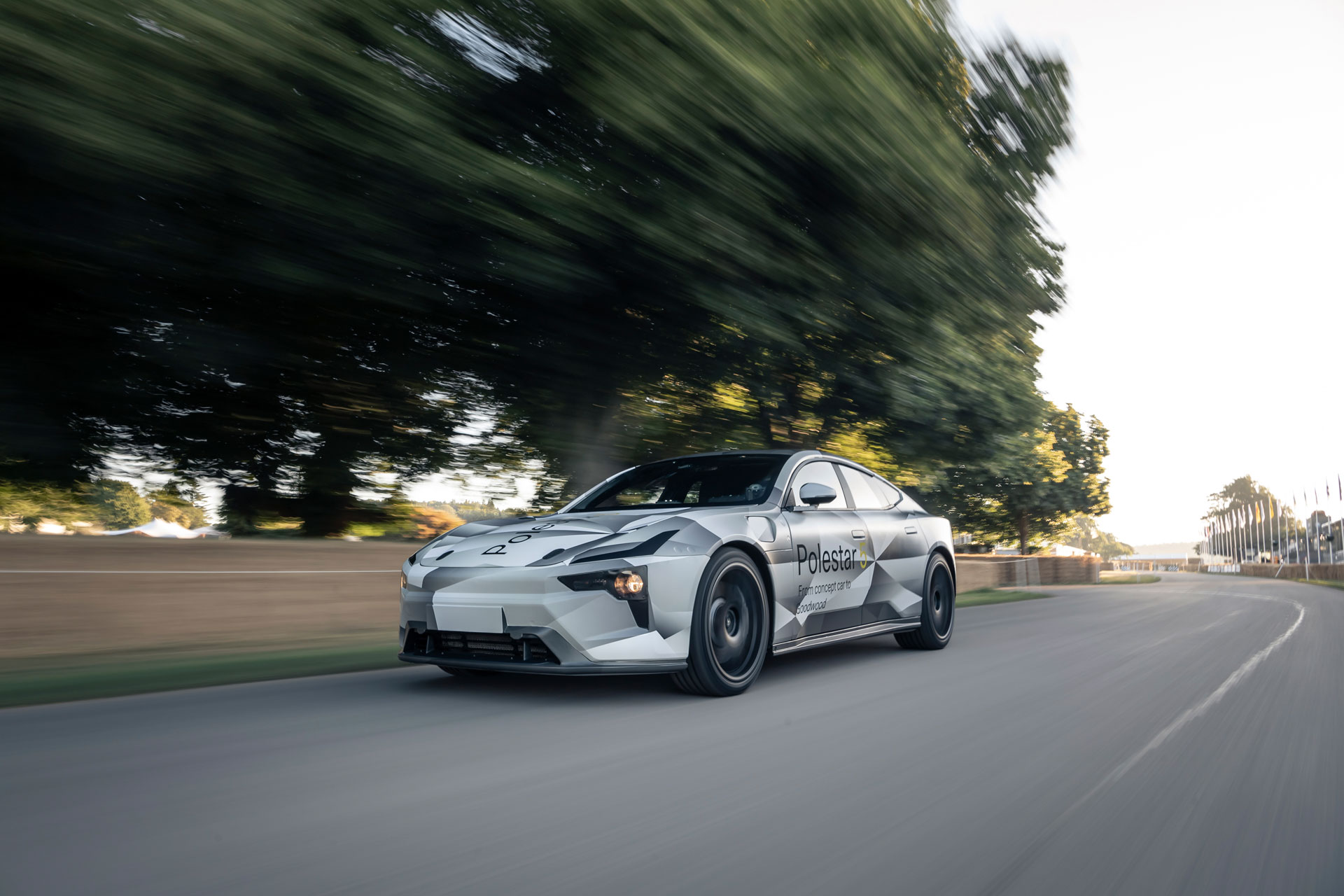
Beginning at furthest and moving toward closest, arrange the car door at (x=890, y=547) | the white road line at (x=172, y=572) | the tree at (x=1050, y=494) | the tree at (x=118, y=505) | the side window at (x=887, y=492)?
the tree at (x=1050, y=494), the tree at (x=118, y=505), the side window at (x=887, y=492), the car door at (x=890, y=547), the white road line at (x=172, y=572)

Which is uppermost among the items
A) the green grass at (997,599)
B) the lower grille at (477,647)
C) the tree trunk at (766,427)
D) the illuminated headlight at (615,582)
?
the tree trunk at (766,427)

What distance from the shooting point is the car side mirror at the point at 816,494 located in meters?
6.39

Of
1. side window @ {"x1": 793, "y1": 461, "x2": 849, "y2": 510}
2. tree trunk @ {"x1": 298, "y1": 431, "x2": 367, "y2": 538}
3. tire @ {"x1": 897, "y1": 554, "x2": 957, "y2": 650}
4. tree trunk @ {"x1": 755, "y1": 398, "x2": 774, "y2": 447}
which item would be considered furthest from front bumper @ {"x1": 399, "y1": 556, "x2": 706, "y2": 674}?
tree trunk @ {"x1": 755, "y1": 398, "x2": 774, "y2": 447}

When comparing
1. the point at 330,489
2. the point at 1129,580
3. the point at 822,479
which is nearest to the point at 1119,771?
the point at 822,479

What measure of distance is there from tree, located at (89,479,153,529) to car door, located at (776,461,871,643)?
774 cm

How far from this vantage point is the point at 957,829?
3301 millimetres

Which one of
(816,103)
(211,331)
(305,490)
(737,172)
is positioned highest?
(816,103)

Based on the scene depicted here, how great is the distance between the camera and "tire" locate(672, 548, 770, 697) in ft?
17.9

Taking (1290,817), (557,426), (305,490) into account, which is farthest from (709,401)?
(1290,817)

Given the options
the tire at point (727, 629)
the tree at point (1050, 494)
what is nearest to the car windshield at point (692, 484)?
the tire at point (727, 629)

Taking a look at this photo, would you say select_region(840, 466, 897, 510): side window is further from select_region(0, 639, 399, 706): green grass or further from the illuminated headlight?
select_region(0, 639, 399, 706): green grass

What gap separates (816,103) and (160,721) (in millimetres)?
6440

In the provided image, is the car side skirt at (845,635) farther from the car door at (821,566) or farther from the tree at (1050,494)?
the tree at (1050,494)

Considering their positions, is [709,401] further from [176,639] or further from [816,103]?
[176,639]
